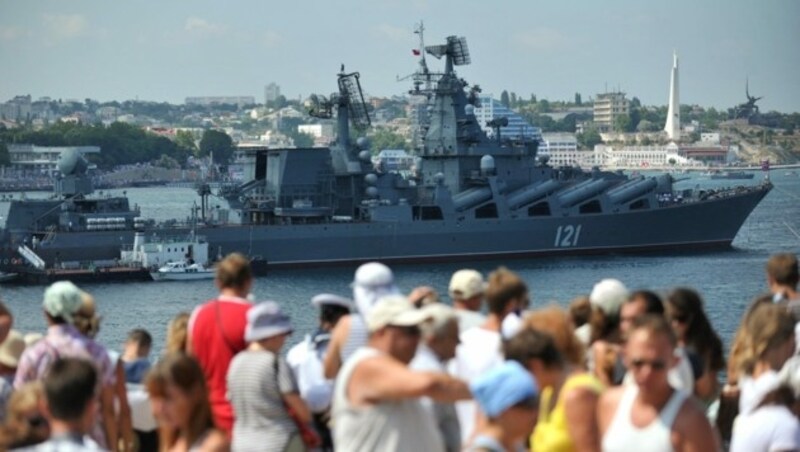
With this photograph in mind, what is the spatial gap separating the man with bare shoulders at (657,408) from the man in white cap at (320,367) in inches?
99.2

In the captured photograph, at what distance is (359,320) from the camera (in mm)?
8539

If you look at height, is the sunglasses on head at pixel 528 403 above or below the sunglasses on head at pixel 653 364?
below

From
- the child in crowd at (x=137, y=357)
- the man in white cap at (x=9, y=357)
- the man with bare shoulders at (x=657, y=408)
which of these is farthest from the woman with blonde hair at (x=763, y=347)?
the man in white cap at (x=9, y=357)

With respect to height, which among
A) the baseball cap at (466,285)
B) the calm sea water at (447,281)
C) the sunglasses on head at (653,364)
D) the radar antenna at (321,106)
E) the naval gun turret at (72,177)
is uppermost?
the radar antenna at (321,106)

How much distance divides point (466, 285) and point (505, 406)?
2937 mm

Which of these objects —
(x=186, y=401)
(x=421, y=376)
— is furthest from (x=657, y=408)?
(x=186, y=401)

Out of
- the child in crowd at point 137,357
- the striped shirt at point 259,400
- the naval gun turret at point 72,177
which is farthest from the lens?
the naval gun turret at point 72,177

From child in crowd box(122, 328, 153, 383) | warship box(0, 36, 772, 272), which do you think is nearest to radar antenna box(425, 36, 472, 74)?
warship box(0, 36, 772, 272)

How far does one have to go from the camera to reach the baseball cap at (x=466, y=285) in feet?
30.3

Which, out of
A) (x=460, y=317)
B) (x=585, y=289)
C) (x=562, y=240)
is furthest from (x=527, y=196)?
(x=460, y=317)

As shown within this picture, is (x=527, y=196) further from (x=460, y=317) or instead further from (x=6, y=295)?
(x=460, y=317)

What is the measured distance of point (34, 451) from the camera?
6.38 m

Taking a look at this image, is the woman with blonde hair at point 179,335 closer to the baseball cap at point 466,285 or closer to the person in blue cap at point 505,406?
the baseball cap at point 466,285

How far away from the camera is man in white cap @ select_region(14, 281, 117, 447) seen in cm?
844
